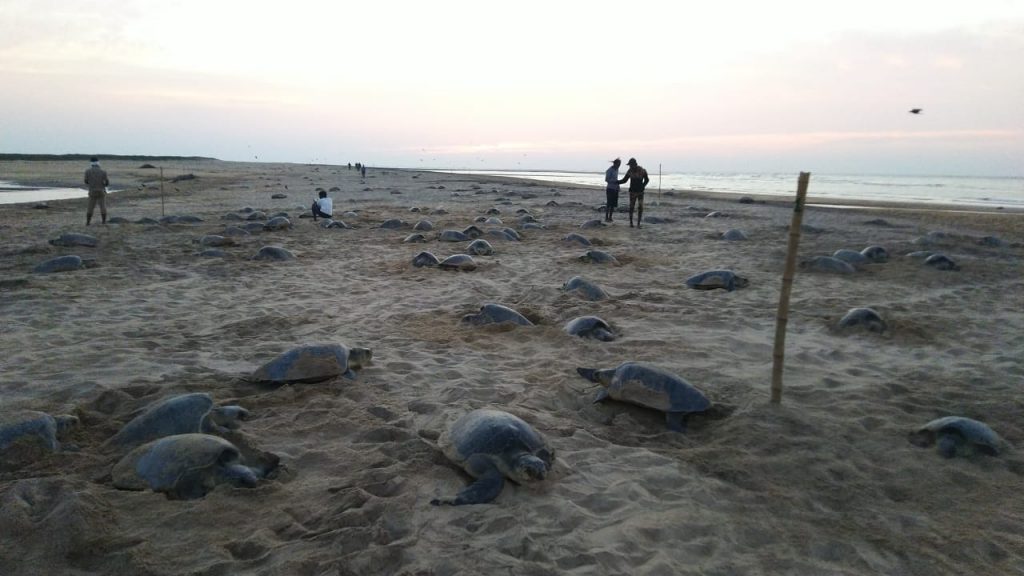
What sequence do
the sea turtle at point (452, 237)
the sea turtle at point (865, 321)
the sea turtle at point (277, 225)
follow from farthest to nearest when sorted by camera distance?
the sea turtle at point (277, 225)
the sea turtle at point (452, 237)
the sea turtle at point (865, 321)

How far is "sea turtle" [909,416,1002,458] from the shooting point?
4.25m

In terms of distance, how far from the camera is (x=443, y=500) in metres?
3.66

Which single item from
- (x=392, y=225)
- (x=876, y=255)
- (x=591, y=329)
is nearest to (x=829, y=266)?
(x=876, y=255)

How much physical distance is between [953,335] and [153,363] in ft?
30.4

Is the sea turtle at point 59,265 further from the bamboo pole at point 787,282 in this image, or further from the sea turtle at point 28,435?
the bamboo pole at point 787,282

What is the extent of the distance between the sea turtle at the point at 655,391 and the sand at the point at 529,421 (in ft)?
0.45

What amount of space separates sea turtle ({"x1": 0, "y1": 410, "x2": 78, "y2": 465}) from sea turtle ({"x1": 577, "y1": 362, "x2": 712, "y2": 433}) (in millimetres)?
4204

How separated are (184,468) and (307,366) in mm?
1775

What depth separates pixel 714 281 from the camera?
31.3 feet

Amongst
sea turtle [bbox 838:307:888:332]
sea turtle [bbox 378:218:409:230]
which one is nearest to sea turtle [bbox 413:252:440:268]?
sea turtle [bbox 378:218:409:230]

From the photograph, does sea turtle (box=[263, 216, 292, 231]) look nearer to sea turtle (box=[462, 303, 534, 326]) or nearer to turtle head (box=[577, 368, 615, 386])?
sea turtle (box=[462, 303, 534, 326])

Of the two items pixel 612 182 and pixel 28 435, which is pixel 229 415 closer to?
pixel 28 435

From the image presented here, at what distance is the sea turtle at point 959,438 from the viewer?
4246mm

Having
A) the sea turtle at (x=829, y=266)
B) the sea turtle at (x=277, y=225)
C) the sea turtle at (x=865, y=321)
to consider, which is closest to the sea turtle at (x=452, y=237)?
the sea turtle at (x=277, y=225)
